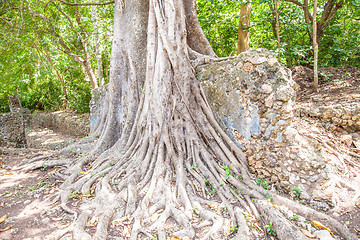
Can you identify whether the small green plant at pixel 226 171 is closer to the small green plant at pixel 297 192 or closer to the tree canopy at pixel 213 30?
the small green plant at pixel 297 192

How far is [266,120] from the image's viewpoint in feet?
10.2

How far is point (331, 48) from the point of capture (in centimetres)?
654

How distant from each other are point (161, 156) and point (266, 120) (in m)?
1.63

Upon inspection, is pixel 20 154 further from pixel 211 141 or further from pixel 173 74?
pixel 211 141

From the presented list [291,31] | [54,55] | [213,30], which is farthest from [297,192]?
[54,55]

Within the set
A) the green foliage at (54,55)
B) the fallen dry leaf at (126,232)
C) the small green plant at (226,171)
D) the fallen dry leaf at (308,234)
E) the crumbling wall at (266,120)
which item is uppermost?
the green foliage at (54,55)

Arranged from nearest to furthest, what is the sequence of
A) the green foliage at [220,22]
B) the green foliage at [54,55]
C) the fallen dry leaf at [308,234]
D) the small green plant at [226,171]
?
1. the fallen dry leaf at [308,234]
2. the small green plant at [226,171]
3. the green foliage at [220,22]
4. the green foliage at [54,55]

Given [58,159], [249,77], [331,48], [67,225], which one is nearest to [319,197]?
[249,77]

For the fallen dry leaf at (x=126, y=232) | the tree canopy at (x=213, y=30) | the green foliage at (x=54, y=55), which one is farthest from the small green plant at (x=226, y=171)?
the green foliage at (x=54, y=55)

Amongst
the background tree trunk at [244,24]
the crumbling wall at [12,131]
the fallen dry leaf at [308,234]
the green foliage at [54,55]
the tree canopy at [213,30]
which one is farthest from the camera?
the crumbling wall at [12,131]

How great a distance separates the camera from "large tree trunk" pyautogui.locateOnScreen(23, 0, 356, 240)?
242 centimetres

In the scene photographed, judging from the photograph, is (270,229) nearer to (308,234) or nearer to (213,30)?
(308,234)

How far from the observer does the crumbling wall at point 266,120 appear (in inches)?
114

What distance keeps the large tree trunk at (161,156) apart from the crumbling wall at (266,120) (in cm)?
25
